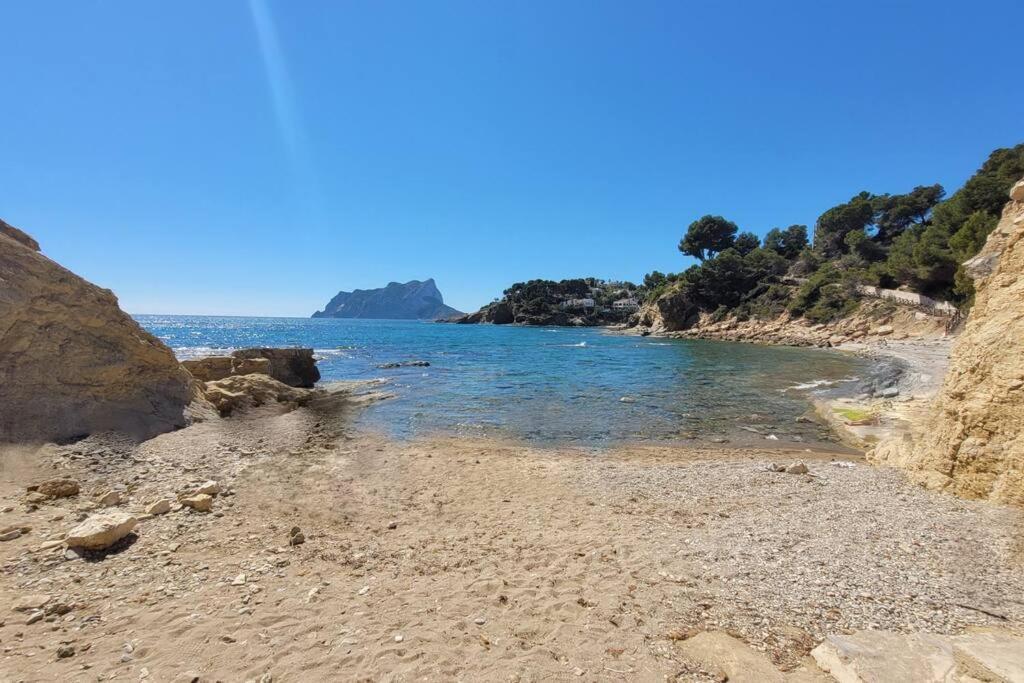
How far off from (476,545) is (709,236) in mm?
110978

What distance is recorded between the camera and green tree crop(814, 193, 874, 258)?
87.4 meters

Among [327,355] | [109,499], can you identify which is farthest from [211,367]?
[327,355]

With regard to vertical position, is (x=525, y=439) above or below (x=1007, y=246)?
below

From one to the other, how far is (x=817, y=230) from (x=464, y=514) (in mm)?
117656

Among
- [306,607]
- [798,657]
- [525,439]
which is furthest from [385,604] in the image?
[525,439]

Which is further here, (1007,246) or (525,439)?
(525,439)

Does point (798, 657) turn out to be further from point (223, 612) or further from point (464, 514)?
point (223, 612)

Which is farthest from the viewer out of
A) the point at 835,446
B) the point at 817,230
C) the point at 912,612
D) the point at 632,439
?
the point at 817,230

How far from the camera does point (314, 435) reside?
14.5 m

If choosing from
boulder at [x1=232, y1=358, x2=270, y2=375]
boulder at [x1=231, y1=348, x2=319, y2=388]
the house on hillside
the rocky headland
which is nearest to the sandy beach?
boulder at [x1=232, y1=358, x2=270, y2=375]

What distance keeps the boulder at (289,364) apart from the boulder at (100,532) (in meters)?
17.0

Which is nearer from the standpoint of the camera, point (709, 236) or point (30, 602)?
point (30, 602)

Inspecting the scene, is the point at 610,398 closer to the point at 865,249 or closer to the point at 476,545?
the point at 476,545

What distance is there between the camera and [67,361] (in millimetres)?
11055
